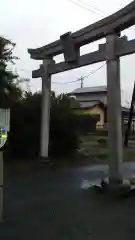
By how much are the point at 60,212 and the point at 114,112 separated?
3123 millimetres

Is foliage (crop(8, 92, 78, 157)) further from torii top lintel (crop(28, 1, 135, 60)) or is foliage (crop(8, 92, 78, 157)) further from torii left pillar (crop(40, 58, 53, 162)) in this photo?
torii top lintel (crop(28, 1, 135, 60))

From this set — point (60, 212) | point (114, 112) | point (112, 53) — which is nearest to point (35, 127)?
point (114, 112)

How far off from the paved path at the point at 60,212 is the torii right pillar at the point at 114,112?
88 cm

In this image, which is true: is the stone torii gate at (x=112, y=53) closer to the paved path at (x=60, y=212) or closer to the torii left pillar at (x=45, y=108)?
the paved path at (x=60, y=212)

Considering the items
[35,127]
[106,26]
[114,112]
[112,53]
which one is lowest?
[35,127]

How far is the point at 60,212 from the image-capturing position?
676 centimetres

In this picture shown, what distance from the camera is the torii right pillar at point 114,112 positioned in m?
8.84

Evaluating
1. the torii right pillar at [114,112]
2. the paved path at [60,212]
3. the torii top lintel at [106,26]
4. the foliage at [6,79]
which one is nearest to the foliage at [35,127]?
the foliage at [6,79]

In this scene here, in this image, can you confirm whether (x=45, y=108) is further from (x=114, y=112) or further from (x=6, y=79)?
(x=114, y=112)

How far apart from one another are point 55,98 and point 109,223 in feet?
35.6

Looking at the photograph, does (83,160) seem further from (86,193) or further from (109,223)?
(109,223)

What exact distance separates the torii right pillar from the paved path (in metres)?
0.88

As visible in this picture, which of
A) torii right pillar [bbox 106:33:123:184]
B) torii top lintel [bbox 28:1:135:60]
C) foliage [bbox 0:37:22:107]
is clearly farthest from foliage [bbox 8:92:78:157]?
torii right pillar [bbox 106:33:123:184]

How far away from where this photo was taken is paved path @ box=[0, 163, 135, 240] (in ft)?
17.9
